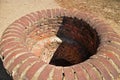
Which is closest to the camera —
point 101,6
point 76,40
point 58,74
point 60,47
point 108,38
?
point 58,74

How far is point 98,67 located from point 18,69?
2.76ft

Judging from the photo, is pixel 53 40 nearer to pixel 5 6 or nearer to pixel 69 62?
pixel 69 62

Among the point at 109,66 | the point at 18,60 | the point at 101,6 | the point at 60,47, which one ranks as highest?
the point at 18,60

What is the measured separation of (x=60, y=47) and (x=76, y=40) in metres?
0.35

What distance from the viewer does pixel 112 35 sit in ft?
8.95

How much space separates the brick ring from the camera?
217 cm

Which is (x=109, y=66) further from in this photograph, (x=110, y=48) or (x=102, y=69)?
(x=110, y=48)

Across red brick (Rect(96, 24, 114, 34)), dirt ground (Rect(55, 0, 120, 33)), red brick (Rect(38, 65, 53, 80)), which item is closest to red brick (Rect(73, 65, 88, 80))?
red brick (Rect(38, 65, 53, 80))

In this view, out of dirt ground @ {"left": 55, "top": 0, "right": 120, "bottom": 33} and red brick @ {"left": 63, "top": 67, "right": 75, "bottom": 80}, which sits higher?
red brick @ {"left": 63, "top": 67, "right": 75, "bottom": 80}

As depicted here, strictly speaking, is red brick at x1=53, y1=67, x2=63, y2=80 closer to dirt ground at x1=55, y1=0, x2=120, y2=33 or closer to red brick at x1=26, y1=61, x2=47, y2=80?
red brick at x1=26, y1=61, x2=47, y2=80

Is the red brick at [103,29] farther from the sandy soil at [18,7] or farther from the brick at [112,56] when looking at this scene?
the sandy soil at [18,7]

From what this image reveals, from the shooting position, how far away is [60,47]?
3.57 m

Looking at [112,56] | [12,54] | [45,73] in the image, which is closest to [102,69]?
[112,56]

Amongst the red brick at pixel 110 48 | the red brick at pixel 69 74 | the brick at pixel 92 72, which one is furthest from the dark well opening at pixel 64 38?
the red brick at pixel 69 74
